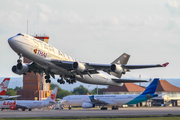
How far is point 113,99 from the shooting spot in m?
102

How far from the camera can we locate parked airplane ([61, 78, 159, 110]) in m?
98.7

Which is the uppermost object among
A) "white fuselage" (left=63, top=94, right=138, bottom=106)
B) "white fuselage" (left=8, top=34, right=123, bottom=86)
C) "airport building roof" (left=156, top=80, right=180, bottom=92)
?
"white fuselage" (left=8, top=34, right=123, bottom=86)

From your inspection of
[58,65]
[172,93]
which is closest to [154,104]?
[172,93]

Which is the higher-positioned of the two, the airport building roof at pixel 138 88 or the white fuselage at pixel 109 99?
the airport building roof at pixel 138 88

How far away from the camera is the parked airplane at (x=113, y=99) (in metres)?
98.7

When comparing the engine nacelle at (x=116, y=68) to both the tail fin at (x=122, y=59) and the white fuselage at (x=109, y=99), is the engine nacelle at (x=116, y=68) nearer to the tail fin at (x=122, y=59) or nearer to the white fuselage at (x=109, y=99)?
the tail fin at (x=122, y=59)

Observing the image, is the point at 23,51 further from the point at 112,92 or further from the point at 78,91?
the point at 78,91

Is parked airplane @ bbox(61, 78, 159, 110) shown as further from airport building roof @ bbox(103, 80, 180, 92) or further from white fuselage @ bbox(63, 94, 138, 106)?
airport building roof @ bbox(103, 80, 180, 92)

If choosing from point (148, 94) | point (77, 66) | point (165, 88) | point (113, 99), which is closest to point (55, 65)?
point (77, 66)

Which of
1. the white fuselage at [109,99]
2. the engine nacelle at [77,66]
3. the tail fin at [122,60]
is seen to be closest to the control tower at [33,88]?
the white fuselage at [109,99]

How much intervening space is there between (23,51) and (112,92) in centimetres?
10608

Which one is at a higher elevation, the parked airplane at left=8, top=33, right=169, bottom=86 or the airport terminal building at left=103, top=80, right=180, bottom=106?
the parked airplane at left=8, top=33, right=169, bottom=86

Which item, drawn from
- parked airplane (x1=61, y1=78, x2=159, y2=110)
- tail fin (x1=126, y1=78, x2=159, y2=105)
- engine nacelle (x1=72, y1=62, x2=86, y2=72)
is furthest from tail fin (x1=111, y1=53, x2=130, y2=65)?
tail fin (x1=126, y1=78, x2=159, y2=105)

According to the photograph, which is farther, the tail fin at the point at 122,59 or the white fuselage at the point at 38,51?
the tail fin at the point at 122,59
